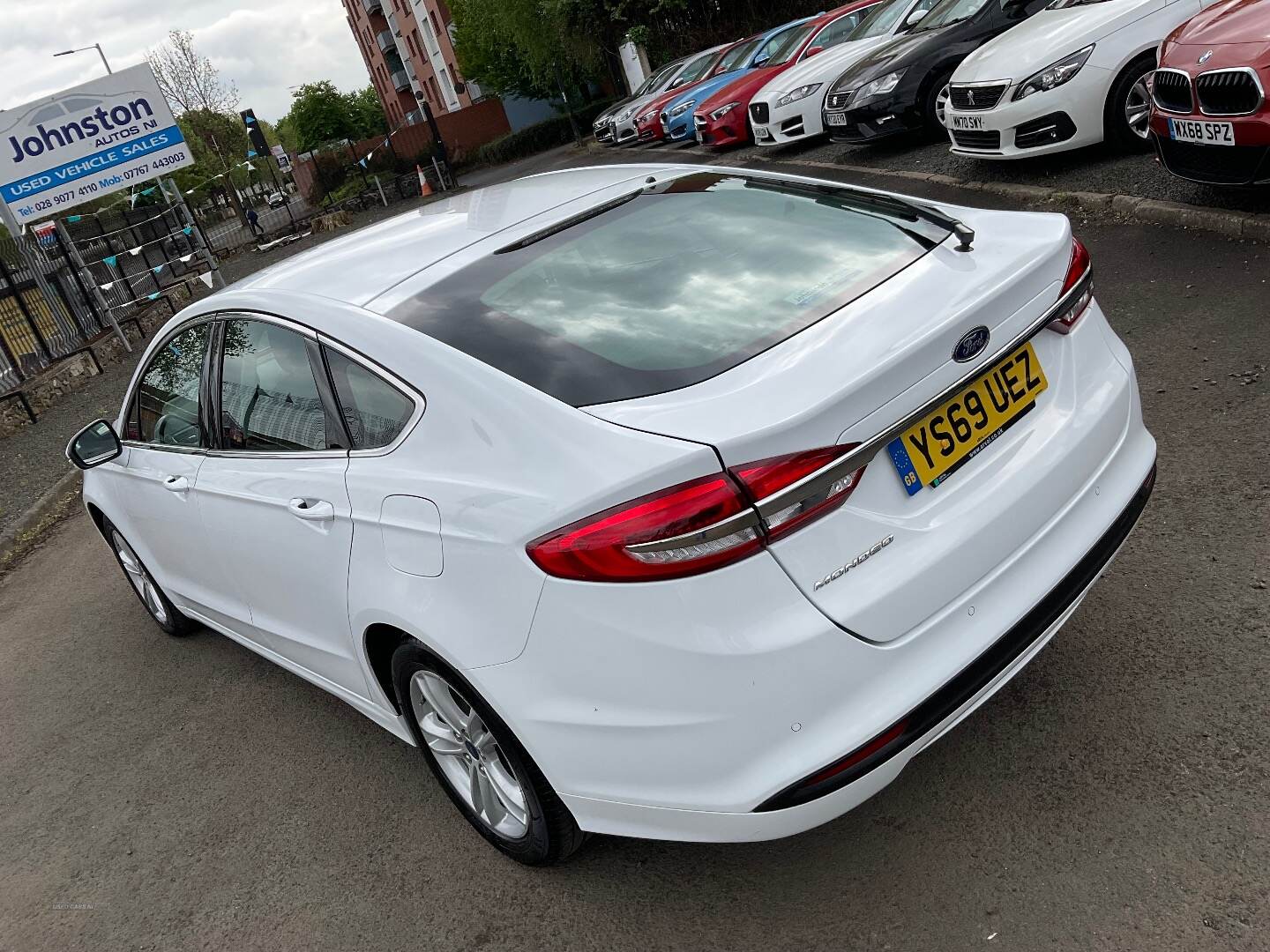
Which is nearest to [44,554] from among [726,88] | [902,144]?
[902,144]

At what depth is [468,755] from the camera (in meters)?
3.02

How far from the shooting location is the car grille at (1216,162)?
5672mm

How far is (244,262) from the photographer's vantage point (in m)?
28.4

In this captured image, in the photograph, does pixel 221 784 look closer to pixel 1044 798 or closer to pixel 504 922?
pixel 504 922

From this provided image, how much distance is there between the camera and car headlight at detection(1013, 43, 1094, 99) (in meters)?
7.97

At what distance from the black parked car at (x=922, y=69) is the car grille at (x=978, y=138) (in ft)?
5.21

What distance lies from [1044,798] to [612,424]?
152cm

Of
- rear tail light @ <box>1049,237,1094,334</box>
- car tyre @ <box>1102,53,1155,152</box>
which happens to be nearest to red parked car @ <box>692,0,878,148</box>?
car tyre @ <box>1102,53,1155,152</box>

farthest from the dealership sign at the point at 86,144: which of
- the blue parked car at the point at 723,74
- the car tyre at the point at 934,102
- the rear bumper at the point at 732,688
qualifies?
the rear bumper at the point at 732,688

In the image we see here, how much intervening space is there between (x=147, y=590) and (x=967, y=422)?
429 centimetres

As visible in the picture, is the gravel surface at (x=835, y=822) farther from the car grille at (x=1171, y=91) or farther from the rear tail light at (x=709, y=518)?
the car grille at (x=1171, y=91)

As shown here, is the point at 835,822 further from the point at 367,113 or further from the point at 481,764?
the point at 367,113

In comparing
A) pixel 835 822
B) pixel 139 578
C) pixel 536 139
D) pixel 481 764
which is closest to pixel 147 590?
pixel 139 578

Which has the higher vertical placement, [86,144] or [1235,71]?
[86,144]
